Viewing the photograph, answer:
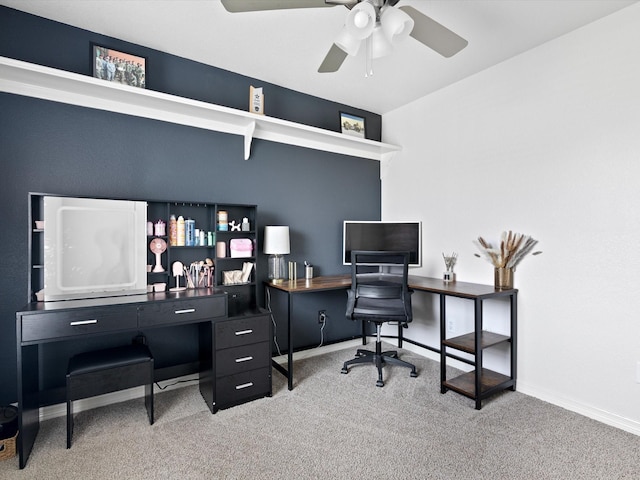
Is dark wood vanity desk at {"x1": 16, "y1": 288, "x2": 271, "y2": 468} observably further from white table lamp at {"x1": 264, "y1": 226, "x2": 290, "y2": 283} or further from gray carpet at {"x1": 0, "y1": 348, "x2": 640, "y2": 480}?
white table lamp at {"x1": 264, "y1": 226, "x2": 290, "y2": 283}

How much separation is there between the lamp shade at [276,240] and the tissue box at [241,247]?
15cm

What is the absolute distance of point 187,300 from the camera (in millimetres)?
2277

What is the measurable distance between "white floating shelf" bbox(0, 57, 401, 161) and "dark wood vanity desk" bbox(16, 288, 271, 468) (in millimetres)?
1356

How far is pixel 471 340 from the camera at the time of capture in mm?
2613

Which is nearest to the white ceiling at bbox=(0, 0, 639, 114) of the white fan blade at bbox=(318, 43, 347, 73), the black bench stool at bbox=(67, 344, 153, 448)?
the white fan blade at bbox=(318, 43, 347, 73)

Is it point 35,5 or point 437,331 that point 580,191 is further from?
point 35,5

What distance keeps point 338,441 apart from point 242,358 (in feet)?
2.82

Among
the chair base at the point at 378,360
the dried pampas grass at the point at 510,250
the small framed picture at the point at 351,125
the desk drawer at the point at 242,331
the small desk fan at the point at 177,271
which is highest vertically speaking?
the small framed picture at the point at 351,125

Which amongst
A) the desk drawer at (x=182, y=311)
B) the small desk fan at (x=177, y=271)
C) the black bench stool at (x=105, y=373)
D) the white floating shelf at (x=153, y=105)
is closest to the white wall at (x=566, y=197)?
the white floating shelf at (x=153, y=105)

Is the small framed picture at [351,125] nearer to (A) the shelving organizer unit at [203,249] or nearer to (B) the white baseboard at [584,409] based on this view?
(A) the shelving organizer unit at [203,249]

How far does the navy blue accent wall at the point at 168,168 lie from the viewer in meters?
2.18

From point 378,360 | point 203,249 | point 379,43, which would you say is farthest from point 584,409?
point 203,249

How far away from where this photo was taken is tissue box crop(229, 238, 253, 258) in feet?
9.34

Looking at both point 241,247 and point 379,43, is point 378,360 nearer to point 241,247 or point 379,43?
point 241,247
